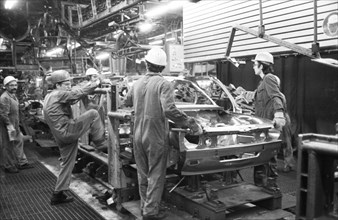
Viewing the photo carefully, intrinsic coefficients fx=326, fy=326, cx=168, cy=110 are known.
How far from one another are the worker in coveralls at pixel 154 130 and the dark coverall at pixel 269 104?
1488 mm

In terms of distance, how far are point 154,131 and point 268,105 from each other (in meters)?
2.44

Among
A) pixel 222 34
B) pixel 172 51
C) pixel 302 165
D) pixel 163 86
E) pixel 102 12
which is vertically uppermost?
pixel 102 12

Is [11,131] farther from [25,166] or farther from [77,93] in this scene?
[77,93]

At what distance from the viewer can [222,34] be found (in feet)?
30.2

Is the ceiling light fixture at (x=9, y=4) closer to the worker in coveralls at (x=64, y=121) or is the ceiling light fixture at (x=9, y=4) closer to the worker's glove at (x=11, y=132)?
the worker's glove at (x=11, y=132)

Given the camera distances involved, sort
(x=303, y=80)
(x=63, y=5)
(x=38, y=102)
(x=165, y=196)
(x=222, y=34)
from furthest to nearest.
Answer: (x=63, y=5) → (x=38, y=102) → (x=222, y=34) → (x=303, y=80) → (x=165, y=196)

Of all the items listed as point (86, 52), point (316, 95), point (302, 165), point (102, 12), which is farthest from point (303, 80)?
point (86, 52)

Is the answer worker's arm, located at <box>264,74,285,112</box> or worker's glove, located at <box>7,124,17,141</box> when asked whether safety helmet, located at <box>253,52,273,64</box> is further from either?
worker's glove, located at <box>7,124,17,141</box>

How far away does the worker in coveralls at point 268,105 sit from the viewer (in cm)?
452

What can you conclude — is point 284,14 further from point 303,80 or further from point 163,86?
point 163,86

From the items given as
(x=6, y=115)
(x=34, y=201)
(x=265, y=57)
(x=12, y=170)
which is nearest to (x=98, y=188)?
(x=34, y=201)

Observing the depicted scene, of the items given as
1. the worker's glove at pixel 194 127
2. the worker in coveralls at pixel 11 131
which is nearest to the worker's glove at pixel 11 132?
the worker in coveralls at pixel 11 131

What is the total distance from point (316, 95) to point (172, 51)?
3.20 meters

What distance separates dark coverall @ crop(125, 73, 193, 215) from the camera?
144 inches
